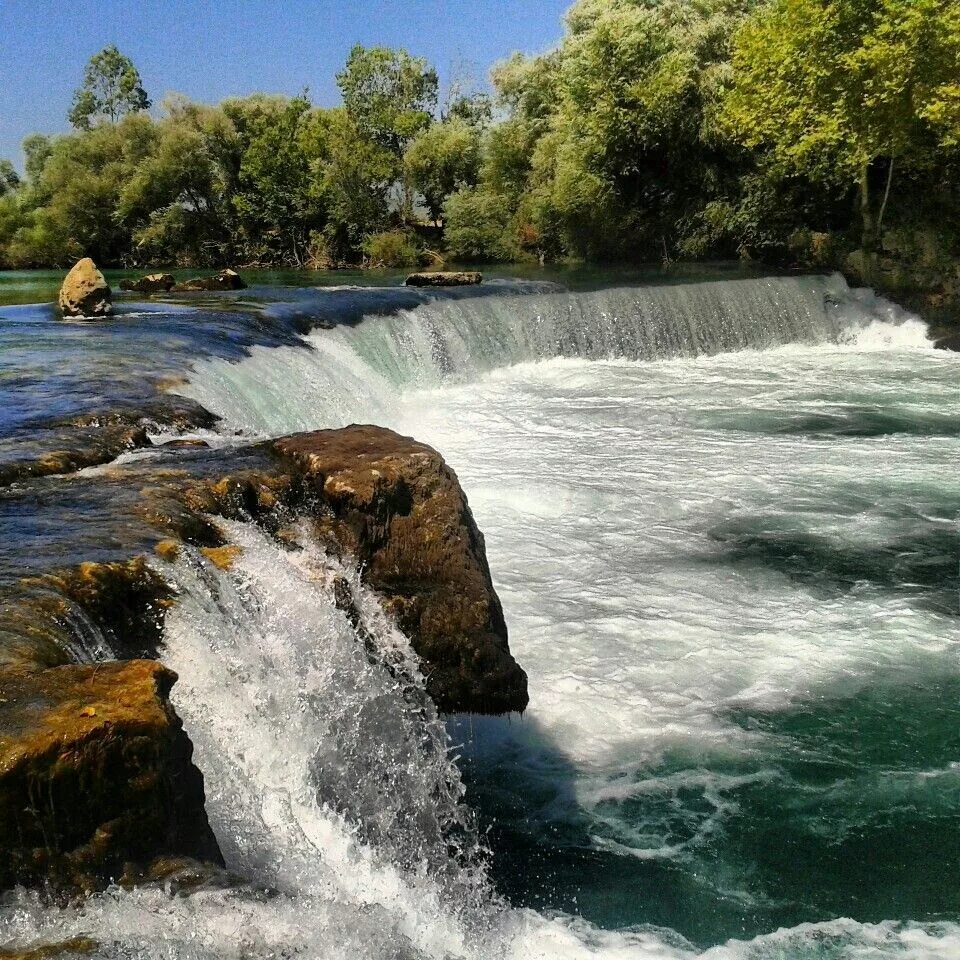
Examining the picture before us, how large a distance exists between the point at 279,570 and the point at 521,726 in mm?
1547

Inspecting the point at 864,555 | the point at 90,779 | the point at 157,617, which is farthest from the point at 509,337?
the point at 90,779

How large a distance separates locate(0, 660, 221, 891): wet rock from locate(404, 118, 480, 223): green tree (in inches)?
1259

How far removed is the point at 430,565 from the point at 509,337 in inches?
440

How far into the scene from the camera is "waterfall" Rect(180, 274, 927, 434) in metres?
10.0

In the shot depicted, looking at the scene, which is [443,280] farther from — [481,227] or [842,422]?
[481,227]

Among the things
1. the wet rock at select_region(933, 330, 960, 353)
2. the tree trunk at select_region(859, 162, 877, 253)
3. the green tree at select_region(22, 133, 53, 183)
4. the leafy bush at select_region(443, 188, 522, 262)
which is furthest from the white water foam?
the green tree at select_region(22, 133, 53, 183)

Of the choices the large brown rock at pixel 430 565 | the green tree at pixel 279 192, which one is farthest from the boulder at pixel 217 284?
the green tree at pixel 279 192

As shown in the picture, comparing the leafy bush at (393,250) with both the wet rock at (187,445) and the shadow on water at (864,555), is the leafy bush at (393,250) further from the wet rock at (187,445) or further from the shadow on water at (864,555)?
the wet rock at (187,445)

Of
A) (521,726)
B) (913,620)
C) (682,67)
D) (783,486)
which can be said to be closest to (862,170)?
(682,67)

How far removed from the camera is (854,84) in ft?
59.0

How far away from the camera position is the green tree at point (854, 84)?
1706 centimetres

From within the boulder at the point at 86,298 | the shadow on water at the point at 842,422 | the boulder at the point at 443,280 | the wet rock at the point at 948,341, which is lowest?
the shadow on water at the point at 842,422

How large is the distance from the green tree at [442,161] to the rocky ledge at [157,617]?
97.2ft

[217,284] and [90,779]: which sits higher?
[217,284]
